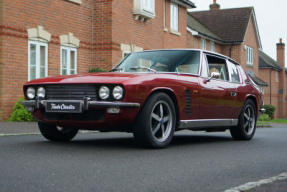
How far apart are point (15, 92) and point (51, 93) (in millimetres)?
7806

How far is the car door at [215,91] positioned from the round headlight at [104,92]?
1.88 meters

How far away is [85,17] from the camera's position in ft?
59.0

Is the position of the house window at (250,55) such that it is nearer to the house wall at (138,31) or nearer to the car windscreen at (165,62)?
the house wall at (138,31)

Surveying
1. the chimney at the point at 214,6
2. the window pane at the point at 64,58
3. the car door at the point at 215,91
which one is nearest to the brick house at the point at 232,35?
Result: the chimney at the point at 214,6

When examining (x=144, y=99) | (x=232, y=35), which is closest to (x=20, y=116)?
(x=144, y=99)

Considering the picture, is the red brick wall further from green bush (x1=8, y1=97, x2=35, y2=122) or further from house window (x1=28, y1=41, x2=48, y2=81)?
green bush (x1=8, y1=97, x2=35, y2=122)

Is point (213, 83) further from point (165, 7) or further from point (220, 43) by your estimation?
point (220, 43)

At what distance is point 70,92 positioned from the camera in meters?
6.85

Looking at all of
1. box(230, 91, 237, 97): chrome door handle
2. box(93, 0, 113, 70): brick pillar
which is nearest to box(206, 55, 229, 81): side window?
box(230, 91, 237, 97): chrome door handle

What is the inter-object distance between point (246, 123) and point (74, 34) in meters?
9.22

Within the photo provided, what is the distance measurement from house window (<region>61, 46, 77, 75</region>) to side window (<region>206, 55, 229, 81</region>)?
8.52m

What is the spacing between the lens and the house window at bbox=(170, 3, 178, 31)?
25125 mm

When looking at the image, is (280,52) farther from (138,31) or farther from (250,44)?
(138,31)

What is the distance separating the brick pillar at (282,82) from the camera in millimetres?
53162
